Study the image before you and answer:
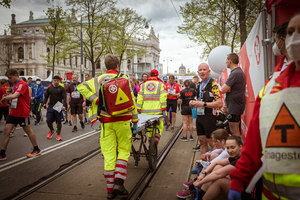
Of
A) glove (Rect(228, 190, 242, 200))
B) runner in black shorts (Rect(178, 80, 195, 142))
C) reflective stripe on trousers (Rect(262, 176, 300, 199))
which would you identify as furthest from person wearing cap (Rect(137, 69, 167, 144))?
reflective stripe on trousers (Rect(262, 176, 300, 199))

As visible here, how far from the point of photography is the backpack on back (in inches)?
134

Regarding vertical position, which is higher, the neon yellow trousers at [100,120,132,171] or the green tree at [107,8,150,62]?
the green tree at [107,8,150,62]

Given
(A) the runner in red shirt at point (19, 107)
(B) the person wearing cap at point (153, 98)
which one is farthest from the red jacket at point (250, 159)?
(A) the runner in red shirt at point (19, 107)

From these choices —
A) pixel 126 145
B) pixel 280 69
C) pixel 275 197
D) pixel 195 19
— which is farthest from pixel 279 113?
pixel 195 19

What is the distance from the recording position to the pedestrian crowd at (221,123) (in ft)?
4.23

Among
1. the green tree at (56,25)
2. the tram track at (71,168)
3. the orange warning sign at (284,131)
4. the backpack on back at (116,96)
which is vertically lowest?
the tram track at (71,168)

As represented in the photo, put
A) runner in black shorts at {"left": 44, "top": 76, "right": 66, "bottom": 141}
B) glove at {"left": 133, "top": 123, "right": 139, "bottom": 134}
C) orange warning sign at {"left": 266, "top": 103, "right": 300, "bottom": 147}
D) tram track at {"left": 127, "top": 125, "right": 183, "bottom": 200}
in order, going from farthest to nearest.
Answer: runner in black shorts at {"left": 44, "top": 76, "right": 66, "bottom": 141}
glove at {"left": 133, "top": 123, "right": 139, "bottom": 134}
tram track at {"left": 127, "top": 125, "right": 183, "bottom": 200}
orange warning sign at {"left": 266, "top": 103, "right": 300, "bottom": 147}

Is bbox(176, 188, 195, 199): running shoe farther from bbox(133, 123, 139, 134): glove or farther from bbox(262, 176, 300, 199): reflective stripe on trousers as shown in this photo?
bbox(262, 176, 300, 199): reflective stripe on trousers

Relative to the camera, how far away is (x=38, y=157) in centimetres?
595

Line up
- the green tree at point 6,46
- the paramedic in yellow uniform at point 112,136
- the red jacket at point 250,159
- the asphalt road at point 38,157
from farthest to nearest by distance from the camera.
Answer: the green tree at point 6,46
the asphalt road at point 38,157
the paramedic in yellow uniform at point 112,136
the red jacket at point 250,159

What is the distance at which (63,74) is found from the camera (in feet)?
216

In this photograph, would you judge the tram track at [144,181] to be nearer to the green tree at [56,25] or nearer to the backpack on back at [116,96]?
the backpack on back at [116,96]

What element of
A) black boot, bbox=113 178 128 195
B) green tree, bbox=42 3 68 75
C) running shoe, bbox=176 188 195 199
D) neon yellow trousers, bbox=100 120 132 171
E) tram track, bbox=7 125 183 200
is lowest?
tram track, bbox=7 125 183 200

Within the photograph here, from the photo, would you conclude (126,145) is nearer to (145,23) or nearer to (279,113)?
(279,113)
